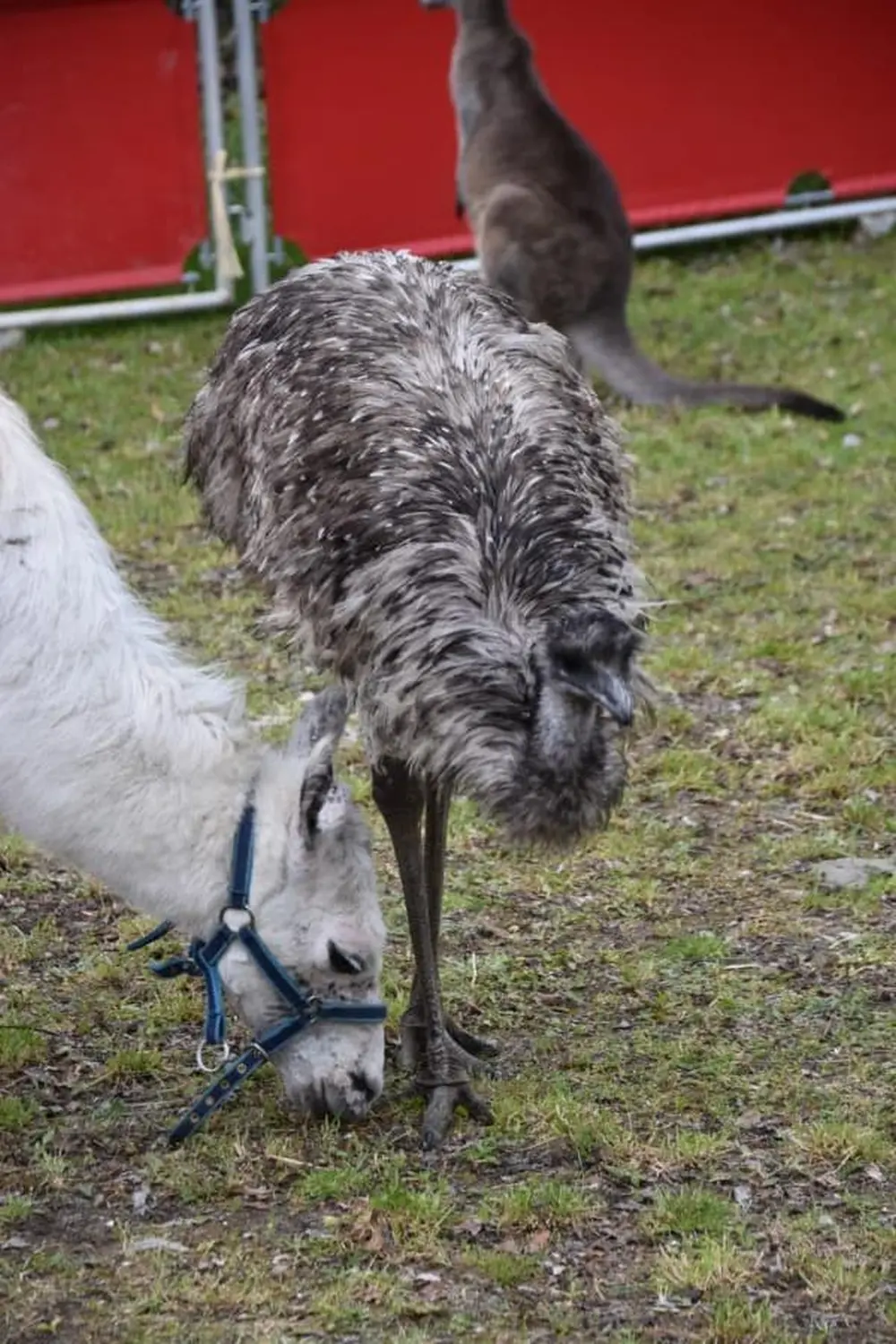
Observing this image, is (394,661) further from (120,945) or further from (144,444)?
(144,444)

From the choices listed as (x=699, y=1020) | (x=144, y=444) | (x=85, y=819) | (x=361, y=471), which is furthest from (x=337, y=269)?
(x=144, y=444)

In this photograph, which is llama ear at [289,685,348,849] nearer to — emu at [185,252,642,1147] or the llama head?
the llama head

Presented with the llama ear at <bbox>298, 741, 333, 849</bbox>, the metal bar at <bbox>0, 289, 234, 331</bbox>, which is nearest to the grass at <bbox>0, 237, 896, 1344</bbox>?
the llama ear at <bbox>298, 741, 333, 849</bbox>

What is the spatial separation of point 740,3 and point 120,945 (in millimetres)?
8145

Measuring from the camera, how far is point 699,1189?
4078 millimetres

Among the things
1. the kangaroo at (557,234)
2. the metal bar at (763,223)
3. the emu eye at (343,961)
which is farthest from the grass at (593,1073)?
the metal bar at (763,223)

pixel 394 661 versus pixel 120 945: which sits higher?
pixel 394 661

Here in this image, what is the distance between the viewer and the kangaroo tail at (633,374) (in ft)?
30.0

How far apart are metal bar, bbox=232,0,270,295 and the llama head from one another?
22.0 ft

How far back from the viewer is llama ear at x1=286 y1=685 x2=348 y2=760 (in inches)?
150

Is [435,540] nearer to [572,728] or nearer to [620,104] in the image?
[572,728]

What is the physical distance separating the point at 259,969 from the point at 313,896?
18 centimetres

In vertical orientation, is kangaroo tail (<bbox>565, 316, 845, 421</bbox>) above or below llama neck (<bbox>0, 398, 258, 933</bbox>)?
above

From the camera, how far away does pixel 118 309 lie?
10.5 meters
